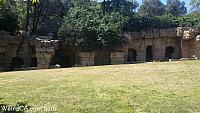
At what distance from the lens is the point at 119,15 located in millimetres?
34031

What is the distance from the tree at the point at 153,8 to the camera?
55.0 m

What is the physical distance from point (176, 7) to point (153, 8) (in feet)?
12.5

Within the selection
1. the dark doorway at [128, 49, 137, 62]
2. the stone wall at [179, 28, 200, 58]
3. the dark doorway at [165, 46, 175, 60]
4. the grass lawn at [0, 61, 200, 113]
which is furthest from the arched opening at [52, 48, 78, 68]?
the grass lawn at [0, 61, 200, 113]

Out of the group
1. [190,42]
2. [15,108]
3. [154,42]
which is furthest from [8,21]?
[15,108]

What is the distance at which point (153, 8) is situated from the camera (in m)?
55.6

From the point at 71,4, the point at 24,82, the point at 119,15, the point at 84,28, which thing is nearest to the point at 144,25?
the point at 119,15

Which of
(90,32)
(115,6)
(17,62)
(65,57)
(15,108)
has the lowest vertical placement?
(15,108)

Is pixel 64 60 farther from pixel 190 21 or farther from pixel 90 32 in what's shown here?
pixel 190 21

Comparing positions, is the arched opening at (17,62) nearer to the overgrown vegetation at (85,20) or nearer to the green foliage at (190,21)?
the overgrown vegetation at (85,20)

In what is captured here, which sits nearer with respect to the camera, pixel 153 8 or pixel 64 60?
pixel 64 60

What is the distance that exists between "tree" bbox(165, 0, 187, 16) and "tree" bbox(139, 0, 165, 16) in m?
0.99

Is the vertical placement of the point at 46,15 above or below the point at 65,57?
above

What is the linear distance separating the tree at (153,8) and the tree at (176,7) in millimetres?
985

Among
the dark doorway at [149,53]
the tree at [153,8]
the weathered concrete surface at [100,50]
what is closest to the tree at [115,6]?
the dark doorway at [149,53]
